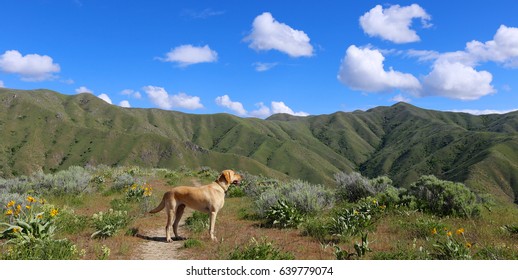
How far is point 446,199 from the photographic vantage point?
11477 mm

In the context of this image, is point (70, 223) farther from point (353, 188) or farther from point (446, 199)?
point (446, 199)

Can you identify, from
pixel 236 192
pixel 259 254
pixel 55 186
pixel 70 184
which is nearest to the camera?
pixel 259 254

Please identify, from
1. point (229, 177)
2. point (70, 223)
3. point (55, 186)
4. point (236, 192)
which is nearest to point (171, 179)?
point (236, 192)

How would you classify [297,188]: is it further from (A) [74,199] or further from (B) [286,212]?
(A) [74,199]

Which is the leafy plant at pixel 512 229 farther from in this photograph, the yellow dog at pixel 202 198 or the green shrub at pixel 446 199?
the yellow dog at pixel 202 198

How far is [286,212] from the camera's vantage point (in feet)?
34.8

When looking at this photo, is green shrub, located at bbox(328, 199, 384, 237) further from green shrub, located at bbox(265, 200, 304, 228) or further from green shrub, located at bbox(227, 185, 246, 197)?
green shrub, located at bbox(227, 185, 246, 197)

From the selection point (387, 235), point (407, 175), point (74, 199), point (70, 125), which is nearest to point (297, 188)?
point (387, 235)

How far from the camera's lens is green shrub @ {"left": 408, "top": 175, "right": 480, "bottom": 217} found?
11.0 meters

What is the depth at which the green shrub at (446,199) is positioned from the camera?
433 inches

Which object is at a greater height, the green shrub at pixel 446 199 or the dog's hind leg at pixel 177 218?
the green shrub at pixel 446 199

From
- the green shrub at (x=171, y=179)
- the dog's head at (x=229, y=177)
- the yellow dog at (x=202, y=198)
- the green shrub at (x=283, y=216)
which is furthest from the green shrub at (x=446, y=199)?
the green shrub at (x=171, y=179)

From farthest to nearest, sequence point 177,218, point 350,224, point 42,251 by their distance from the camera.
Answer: point 177,218, point 350,224, point 42,251

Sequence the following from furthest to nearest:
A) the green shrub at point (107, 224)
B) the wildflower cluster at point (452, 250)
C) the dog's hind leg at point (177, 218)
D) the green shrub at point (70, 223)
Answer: the dog's hind leg at point (177, 218)
the green shrub at point (70, 223)
the green shrub at point (107, 224)
the wildflower cluster at point (452, 250)
